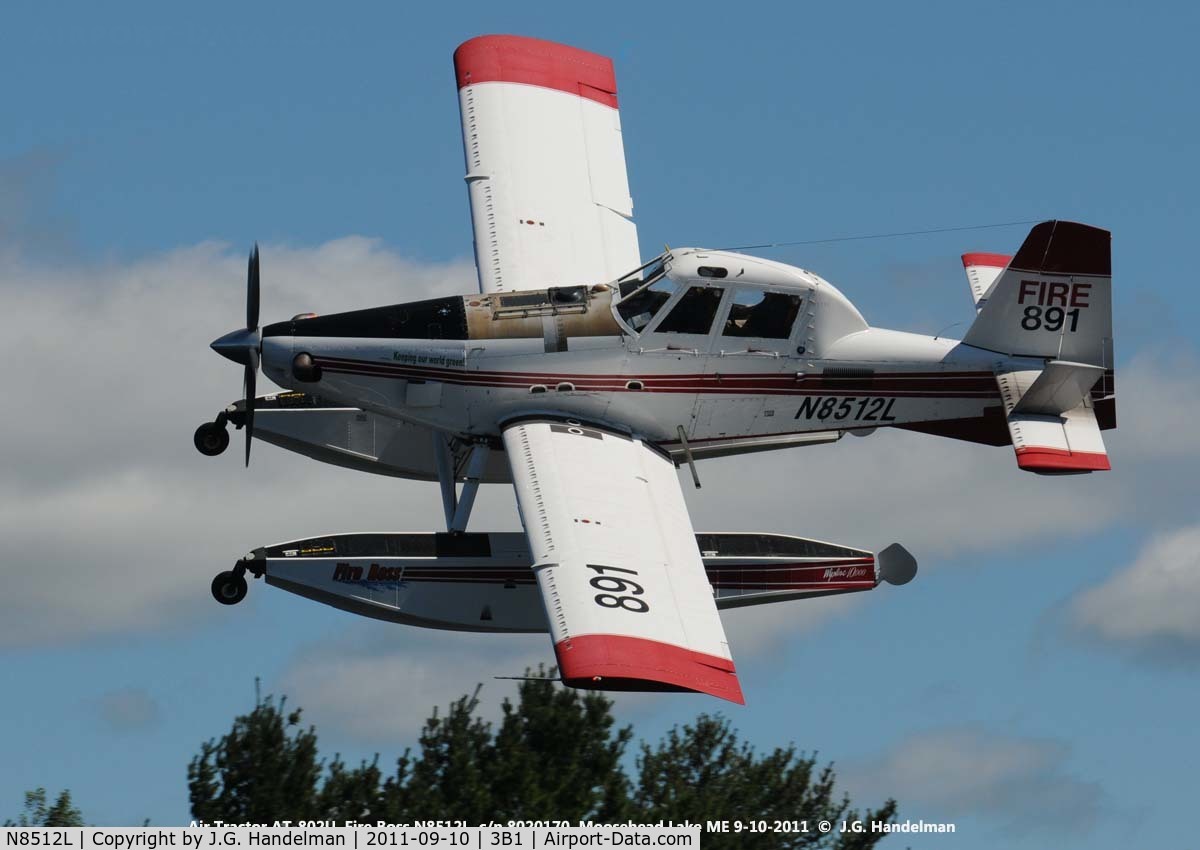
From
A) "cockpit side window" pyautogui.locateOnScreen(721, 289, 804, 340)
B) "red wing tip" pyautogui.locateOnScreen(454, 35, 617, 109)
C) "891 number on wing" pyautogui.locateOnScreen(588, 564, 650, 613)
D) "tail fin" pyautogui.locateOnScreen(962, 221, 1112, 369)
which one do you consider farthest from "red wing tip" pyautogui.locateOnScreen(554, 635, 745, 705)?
"red wing tip" pyautogui.locateOnScreen(454, 35, 617, 109)

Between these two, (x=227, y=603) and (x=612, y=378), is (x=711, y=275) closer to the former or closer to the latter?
(x=612, y=378)

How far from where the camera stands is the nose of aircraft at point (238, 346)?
26641mm

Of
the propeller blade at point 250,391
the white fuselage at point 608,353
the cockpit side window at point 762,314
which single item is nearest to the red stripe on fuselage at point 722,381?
the white fuselage at point 608,353

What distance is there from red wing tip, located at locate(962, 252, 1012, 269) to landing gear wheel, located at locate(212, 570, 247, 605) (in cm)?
1003

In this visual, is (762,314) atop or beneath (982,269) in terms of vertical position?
beneath

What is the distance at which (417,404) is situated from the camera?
2675cm

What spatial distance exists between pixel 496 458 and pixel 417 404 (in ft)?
6.58

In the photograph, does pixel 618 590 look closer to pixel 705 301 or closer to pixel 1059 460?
pixel 705 301

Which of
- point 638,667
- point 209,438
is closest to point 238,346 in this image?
point 209,438

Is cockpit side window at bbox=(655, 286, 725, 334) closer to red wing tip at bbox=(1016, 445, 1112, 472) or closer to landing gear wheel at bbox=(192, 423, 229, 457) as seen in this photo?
red wing tip at bbox=(1016, 445, 1112, 472)

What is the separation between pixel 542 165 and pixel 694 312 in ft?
16.8

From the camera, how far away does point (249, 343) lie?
26.6 meters

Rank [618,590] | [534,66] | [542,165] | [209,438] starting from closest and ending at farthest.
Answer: [618,590] → [209,438] → [542,165] → [534,66]

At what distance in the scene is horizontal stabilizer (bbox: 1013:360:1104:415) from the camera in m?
27.2
